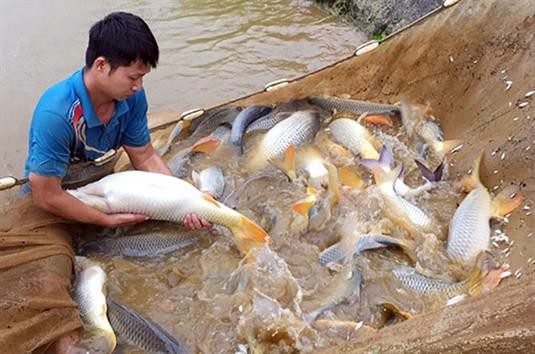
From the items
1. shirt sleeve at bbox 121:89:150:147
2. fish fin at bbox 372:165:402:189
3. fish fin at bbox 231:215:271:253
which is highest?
shirt sleeve at bbox 121:89:150:147

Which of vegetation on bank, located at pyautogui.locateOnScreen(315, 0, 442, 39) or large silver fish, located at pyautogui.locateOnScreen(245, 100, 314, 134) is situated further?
vegetation on bank, located at pyautogui.locateOnScreen(315, 0, 442, 39)

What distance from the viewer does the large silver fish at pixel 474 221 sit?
131 inches

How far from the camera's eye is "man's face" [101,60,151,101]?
3.04 metres

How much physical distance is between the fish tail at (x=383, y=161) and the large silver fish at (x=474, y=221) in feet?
2.06

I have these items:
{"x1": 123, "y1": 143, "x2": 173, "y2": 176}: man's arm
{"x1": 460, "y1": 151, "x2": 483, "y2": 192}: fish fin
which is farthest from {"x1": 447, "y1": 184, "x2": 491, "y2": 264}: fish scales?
{"x1": 123, "y1": 143, "x2": 173, "y2": 176}: man's arm

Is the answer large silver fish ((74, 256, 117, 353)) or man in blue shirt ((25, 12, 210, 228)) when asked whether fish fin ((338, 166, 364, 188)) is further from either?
large silver fish ((74, 256, 117, 353))

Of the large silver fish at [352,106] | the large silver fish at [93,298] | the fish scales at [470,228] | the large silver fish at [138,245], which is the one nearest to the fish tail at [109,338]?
the large silver fish at [93,298]

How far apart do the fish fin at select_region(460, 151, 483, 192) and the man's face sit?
2.27 m

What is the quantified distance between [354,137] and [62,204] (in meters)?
2.30

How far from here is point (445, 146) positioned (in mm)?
4277

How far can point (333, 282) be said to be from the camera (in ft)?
10.4

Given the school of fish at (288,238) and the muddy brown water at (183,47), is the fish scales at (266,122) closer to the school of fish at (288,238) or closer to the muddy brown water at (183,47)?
the school of fish at (288,238)

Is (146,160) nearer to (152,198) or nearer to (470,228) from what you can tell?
(152,198)

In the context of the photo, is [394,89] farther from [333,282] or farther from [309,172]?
[333,282]
